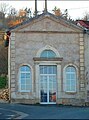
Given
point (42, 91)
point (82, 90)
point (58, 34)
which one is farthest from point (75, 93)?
point (58, 34)

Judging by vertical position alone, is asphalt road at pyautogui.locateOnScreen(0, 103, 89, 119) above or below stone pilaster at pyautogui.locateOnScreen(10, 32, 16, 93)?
below

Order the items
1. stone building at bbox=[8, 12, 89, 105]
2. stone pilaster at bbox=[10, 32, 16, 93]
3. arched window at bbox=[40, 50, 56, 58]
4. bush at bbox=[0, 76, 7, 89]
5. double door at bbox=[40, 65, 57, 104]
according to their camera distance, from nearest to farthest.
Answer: stone pilaster at bbox=[10, 32, 16, 93] < stone building at bbox=[8, 12, 89, 105] < double door at bbox=[40, 65, 57, 104] < arched window at bbox=[40, 50, 56, 58] < bush at bbox=[0, 76, 7, 89]

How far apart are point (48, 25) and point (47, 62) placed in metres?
3.25

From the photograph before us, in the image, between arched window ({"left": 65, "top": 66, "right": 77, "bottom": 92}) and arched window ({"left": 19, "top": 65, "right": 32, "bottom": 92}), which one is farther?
arched window ({"left": 65, "top": 66, "right": 77, "bottom": 92})

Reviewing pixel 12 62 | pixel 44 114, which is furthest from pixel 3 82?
pixel 44 114

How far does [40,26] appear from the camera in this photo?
3456 cm

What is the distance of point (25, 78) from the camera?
3403 centimetres

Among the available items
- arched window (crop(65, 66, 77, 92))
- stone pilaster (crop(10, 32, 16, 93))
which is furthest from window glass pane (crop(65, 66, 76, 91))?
stone pilaster (crop(10, 32, 16, 93))

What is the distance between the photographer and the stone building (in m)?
33.9

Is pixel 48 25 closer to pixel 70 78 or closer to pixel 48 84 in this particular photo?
pixel 70 78

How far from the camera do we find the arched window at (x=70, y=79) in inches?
1361

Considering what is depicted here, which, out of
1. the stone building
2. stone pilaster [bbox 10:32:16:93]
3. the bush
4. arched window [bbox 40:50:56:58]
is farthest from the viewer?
the bush

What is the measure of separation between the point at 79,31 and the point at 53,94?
19.8 feet

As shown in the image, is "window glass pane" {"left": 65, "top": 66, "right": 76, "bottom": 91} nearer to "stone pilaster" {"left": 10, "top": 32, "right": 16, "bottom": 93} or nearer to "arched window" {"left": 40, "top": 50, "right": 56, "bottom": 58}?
"arched window" {"left": 40, "top": 50, "right": 56, "bottom": 58}
